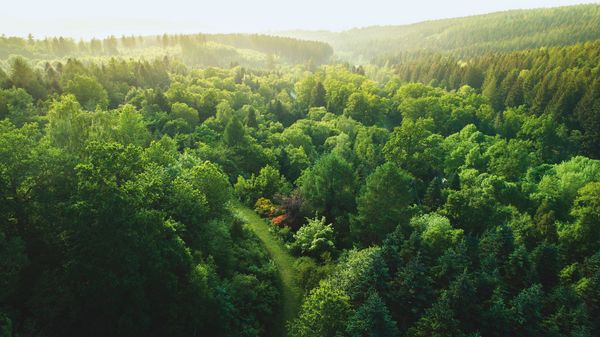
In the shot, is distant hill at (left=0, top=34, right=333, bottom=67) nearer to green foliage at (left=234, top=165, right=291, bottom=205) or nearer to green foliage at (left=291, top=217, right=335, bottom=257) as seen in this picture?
green foliage at (left=234, top=165, right=291, bottom=205)

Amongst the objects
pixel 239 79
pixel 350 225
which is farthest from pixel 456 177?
pixel 239 79

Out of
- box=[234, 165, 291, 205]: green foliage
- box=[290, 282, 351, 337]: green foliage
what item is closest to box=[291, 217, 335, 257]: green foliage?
box=[234, 165, 291, 205]: green foliage

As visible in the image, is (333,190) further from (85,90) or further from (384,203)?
(85,90)

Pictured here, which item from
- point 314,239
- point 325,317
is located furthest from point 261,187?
point 325,317

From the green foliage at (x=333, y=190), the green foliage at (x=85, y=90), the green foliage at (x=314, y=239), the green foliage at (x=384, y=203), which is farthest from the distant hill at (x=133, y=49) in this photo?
the green foliage at (x=384, y=203)

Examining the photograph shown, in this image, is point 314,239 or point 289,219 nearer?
point 314,239

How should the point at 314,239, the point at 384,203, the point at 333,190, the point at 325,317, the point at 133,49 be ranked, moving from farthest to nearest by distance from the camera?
the point at 133,49, the point at 333,190, the point at 314,239, the point at 384,203, the point at 325,317
